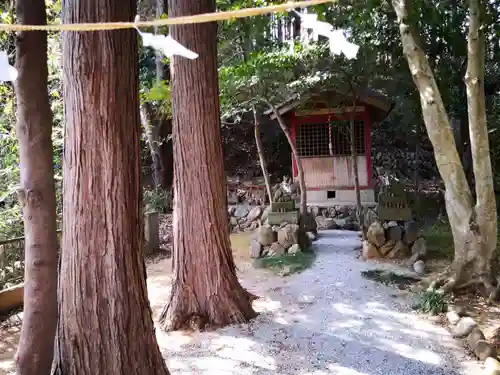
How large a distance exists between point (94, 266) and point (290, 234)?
5872 mm

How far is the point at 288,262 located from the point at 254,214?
189 inches

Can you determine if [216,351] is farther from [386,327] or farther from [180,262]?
[386,327]

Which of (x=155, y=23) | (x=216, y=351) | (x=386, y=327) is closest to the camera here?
(x=155, y=23)

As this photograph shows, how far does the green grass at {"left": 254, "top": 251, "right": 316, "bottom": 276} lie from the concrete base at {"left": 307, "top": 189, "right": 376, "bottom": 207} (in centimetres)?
391

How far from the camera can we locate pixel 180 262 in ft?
15.4

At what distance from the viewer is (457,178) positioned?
558 cm

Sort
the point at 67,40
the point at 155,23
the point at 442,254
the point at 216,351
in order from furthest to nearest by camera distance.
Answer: the point at 442,254
the point at 216,351
the point at 67,40
the point at 155,23

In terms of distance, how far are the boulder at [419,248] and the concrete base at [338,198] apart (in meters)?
3.74

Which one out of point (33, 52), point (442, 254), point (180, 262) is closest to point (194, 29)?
point (33, 52)

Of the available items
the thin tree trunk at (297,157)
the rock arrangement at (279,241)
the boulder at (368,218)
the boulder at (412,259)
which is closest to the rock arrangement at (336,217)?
the thin tree trunk at (297,157)

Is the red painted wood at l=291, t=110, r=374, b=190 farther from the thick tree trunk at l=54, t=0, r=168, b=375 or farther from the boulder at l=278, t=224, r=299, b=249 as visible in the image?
the thick tree trunk at l=54, t=0, r=168, b=375

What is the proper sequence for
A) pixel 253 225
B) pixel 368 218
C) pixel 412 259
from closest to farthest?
pixel 412 259 < pixel 368 218 < pixel 253 225

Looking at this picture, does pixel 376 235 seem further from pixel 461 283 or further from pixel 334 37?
pixel 334 37

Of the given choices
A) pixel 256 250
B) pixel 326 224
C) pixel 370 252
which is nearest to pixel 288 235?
pixel 256 250
